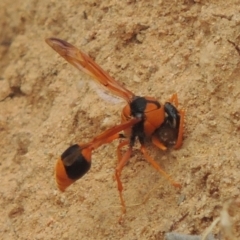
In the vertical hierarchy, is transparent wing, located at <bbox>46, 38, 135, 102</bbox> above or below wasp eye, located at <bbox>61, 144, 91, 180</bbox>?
above

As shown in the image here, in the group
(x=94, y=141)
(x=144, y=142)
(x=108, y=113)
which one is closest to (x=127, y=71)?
(x=108, y=113)

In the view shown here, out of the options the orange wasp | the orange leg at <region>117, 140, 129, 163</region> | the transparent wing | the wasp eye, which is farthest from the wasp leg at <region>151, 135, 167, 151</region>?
the wasp eye

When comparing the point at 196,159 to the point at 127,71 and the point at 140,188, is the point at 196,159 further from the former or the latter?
the point at 127,71

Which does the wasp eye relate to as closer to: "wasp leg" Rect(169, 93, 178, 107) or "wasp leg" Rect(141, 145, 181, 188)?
"wasp leg" Rect(141, 145, 181, 188)

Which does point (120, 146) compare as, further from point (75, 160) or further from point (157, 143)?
point (75, 160)

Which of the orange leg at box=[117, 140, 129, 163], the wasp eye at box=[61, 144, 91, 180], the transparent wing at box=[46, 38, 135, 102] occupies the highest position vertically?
the transparent wing at box=[46, 38, 135, 102]
